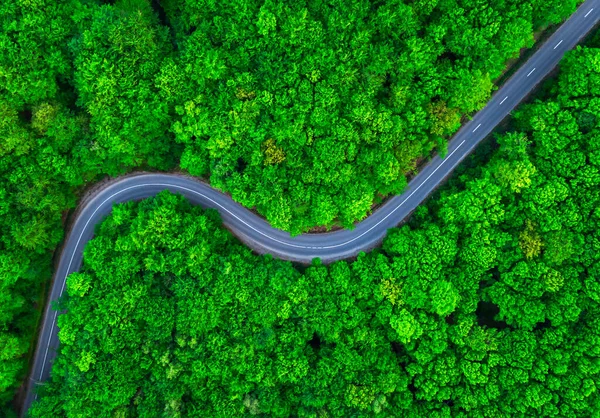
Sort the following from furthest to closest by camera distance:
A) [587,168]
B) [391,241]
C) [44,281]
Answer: [44,281]
[391,241]
[587,168]

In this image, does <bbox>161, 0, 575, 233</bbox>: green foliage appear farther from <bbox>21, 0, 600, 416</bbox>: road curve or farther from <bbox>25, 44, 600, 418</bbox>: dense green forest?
<bbox>21, 0, 600, 416</bbox>: road curve

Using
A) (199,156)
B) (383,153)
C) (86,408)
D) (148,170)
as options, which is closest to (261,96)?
(199,156)

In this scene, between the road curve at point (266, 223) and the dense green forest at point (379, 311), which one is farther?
the road curve at point (266, 223)

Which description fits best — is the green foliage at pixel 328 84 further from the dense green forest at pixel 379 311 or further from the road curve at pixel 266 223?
the road curve at pixel 266 223

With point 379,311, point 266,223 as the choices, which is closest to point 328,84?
point 266,223

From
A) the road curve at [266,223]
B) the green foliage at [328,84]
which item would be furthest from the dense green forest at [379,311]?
the green foliage at [328,84]

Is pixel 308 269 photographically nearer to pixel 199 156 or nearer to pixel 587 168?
pixel 199 156

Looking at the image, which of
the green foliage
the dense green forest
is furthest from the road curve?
the green foliage
